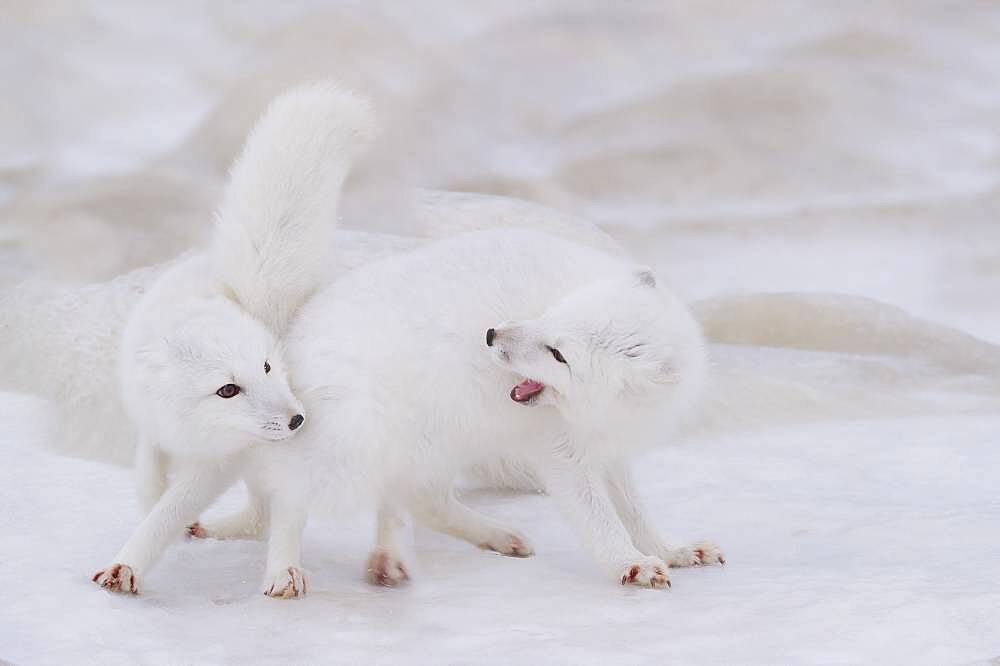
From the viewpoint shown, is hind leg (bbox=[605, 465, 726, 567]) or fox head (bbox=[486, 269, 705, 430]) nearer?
fox head (bbox=[486, 269, 705, 430])

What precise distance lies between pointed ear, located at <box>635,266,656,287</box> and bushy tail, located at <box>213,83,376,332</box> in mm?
722

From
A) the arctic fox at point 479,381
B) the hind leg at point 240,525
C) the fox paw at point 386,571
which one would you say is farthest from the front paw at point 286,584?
the hind leg at point 240,525

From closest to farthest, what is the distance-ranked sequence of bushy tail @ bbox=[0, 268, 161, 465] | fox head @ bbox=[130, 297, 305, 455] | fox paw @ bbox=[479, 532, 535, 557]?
fox head @ bbox=[130, 297, 305, 455] → fox paw @ bbox=[479, 532, 535, 557] → bushy tail @ bbox=[0, 268, 161, 465]

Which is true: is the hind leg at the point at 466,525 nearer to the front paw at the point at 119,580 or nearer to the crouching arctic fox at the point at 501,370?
the crouching arctic fox at the point at 501,370

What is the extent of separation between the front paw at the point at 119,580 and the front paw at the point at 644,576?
1016 millimetres

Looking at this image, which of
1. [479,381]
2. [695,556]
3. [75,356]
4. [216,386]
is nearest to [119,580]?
[216,386]

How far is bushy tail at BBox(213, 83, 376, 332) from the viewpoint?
2914 mm

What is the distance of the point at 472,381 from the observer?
2.78 metres

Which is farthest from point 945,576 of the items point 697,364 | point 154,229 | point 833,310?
point 154,229

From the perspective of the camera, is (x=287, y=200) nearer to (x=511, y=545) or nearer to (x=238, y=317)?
(x=238, y=317)

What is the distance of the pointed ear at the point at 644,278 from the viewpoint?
282 cm

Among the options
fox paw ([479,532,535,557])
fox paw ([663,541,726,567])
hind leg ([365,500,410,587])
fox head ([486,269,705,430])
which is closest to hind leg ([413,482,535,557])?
fox paw ([479,532,535,557])

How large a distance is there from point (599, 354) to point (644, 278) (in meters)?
0.22

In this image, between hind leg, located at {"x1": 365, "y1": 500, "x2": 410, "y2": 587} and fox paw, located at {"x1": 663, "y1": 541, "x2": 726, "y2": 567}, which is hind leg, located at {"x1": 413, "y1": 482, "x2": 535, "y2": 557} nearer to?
hind leg, located at {"x1": 365, "y1": 500, "x2": 410, "y2": 587}
